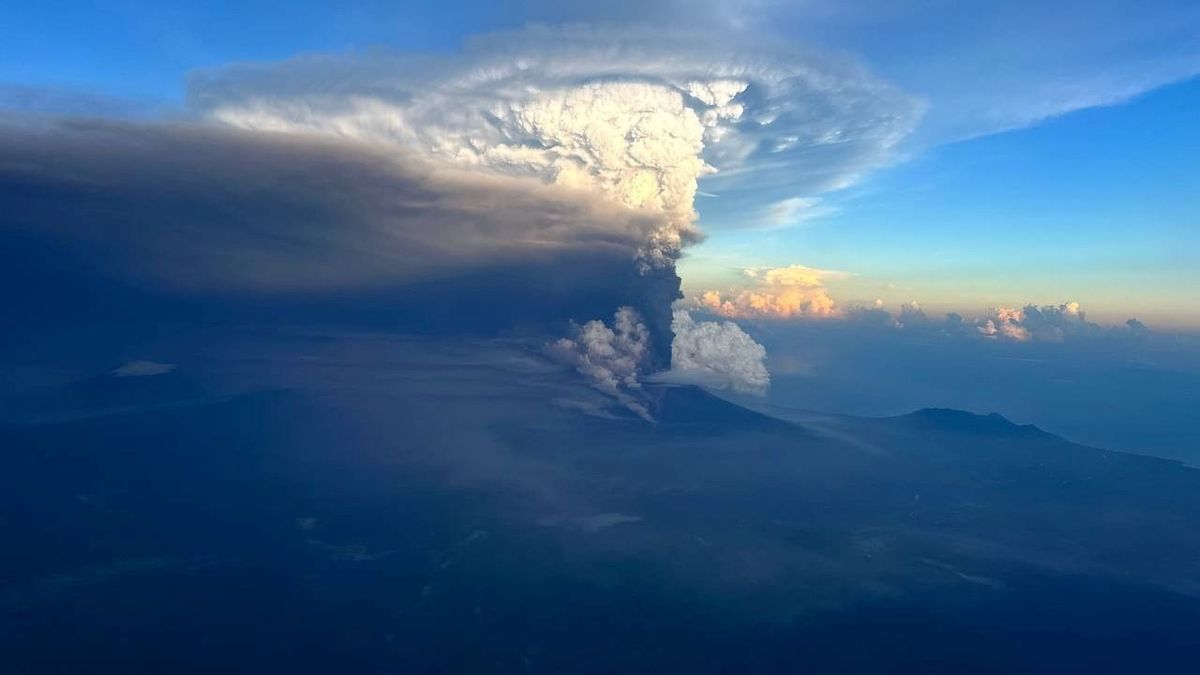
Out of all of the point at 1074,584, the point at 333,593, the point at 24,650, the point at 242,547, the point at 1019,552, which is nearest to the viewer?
the point at 24,650

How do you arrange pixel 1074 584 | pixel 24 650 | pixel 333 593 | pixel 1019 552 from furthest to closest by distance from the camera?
pixel 1019 552 → pixel 1074 584 → pixel 333 593 → pixel 24 650

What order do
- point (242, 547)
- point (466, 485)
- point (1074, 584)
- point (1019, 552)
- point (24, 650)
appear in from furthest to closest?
1. point (466, 485)
2. point (1019, 552)
3. point (1074, 584)
4. point (242, 547)
5. point (24, 650)

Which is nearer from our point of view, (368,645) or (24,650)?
(24,650)

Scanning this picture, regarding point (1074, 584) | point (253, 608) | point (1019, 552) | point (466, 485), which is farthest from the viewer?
point (466, 485)

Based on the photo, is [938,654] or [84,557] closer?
[938,654]

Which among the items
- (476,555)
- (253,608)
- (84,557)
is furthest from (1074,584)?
(84,557)

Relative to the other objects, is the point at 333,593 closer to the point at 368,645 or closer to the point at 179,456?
the point at 368,645

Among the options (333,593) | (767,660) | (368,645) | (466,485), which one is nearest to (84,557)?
(333,593)

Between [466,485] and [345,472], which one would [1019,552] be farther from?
[345,472]
